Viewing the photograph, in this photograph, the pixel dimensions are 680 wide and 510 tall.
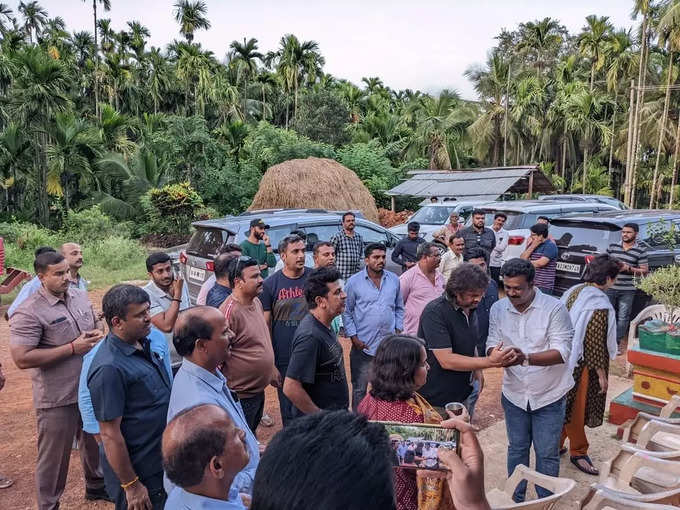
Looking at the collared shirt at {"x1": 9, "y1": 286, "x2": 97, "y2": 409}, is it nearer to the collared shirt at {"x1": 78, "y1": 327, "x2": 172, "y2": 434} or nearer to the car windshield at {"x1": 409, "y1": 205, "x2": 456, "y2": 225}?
the collared shirt at {"x1": 78, "y1": 327, "x2": 172, "y2": 434}

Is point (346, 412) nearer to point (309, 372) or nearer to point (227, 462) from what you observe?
point (227, 462)

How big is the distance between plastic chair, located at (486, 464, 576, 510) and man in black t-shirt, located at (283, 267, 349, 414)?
3.28 feet

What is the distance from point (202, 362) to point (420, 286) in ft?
9.80

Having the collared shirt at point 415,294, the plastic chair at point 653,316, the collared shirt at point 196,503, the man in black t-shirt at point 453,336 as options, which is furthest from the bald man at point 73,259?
the plastic chair at point 653,316

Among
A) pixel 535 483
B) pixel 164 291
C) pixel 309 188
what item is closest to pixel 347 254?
pixel 164 291

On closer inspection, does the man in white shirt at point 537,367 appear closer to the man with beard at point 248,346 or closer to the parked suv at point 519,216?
the man with beard at point 248,346


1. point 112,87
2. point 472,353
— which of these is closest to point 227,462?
point 472,353

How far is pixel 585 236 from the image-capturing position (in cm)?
775

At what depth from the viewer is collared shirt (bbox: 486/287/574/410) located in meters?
3.32

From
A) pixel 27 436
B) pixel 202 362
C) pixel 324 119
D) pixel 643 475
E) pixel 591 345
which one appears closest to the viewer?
pixel 202 362

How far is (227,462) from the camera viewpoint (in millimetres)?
1632

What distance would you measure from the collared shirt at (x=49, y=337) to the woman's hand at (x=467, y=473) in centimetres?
279

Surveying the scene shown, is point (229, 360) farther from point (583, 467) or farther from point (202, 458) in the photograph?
point (583, 467)

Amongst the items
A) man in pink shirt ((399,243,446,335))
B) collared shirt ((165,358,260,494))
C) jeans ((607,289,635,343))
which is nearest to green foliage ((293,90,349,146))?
jeans ((607,289,635,343))
